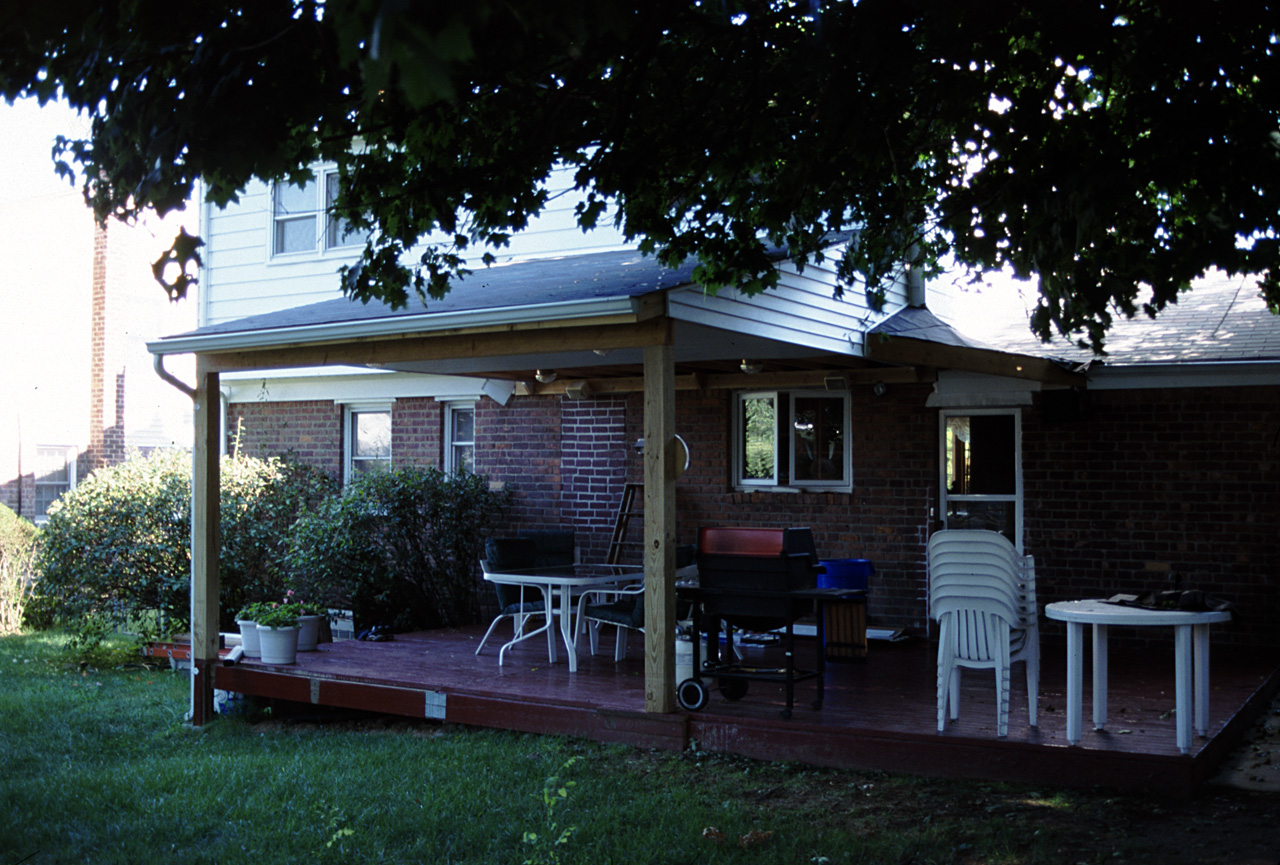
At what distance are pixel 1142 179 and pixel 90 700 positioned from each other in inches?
349

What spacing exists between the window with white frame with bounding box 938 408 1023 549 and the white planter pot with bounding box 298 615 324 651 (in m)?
5.71

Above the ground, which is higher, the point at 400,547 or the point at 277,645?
the point at 400,547

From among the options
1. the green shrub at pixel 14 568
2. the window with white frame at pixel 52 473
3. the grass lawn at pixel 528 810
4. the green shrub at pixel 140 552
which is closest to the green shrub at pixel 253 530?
the green shrub at pixel 140 552

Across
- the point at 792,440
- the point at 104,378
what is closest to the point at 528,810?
the point at 792,440

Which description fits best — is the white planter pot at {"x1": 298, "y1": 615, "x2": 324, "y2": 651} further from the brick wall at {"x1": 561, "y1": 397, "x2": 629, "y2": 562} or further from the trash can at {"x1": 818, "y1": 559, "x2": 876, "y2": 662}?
the trash can at {"x1": 818, "y1": 559, "x2": 876, "y2": 662}

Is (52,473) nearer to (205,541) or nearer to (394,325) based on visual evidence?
(205,541)

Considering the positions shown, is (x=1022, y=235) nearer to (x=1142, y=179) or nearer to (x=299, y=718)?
(x=1142, y=179)

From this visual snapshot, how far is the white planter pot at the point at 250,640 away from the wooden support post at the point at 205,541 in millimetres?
316

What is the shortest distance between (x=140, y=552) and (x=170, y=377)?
3127mm

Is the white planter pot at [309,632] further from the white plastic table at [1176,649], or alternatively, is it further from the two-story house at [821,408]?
the white plastic table at [1176,649]

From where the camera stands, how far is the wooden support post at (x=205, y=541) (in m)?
8.83

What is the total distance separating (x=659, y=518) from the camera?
6.86 metres

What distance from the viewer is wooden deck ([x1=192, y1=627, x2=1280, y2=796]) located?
19.8 ft

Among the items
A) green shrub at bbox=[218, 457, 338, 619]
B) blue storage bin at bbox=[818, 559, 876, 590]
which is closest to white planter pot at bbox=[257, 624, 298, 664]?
green shrub at bbox=[218, 457, 338, 619]
